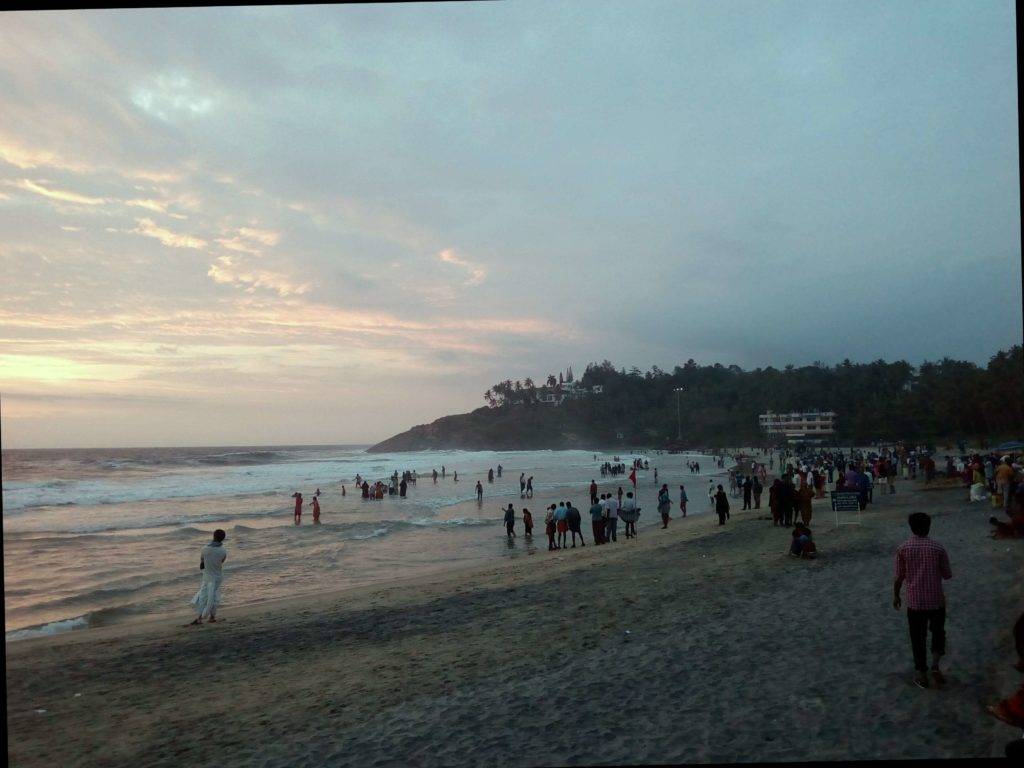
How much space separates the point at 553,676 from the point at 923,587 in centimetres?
400

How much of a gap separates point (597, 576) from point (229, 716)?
7718 millimetres

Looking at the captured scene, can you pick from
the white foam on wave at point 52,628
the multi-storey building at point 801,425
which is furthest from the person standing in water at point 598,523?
the multi-storey building at point 801,425

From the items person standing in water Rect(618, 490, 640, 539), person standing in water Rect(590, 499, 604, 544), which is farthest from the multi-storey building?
person standing in water Rect(590, 499, 604, 544)

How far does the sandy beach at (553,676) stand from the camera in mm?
5855

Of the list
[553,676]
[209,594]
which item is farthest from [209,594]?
[553,676]

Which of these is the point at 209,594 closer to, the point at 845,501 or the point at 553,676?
the point at 553,676

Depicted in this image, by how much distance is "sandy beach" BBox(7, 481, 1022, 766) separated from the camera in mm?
5855

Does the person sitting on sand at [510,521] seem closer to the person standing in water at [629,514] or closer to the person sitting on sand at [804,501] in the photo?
the person standing in water at [629,514]

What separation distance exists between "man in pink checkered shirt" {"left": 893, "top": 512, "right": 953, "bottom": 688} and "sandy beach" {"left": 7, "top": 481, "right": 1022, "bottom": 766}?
0.34 m

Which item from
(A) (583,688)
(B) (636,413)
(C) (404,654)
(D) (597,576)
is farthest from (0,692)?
Result: (B) (636,413)

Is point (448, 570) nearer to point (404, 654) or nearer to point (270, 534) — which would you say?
point (404, 654)

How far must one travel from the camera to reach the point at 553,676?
7.53m

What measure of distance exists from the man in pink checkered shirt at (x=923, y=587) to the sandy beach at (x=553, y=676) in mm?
342

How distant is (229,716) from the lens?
7137mm
